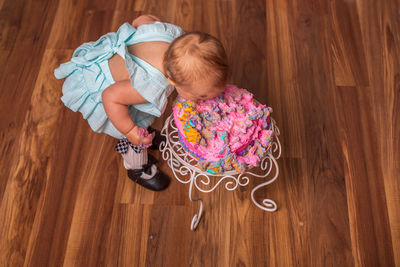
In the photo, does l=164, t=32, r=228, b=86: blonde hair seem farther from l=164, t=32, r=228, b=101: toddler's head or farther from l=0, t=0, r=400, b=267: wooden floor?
l=0, t=0, r=400, b=267: wooden floor

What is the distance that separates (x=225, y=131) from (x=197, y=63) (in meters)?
0.25

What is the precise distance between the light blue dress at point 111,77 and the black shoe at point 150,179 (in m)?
0.23

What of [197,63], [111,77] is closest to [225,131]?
[197,63]

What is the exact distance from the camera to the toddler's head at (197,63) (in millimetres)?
754

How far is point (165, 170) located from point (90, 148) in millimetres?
324

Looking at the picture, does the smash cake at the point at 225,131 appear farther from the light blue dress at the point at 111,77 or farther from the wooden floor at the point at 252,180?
the wooden floor at the point at 252,180

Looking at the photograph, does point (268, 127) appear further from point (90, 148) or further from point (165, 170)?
point (90, 148)

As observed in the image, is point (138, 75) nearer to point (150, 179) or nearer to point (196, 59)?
point (196, 59)

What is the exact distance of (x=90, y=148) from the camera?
4.49 feet

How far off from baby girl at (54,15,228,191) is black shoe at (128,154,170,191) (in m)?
0.24

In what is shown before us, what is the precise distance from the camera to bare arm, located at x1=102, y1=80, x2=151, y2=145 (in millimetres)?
907

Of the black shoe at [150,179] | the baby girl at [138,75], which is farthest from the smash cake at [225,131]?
the black shoe at [150,179]

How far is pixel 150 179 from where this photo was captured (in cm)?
127

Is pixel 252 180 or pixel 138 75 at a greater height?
pixel 138 75
